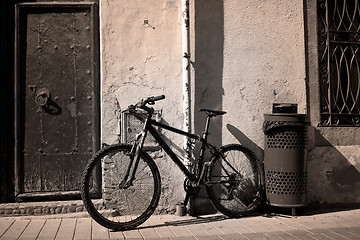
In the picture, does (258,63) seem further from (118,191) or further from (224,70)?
(118,191)

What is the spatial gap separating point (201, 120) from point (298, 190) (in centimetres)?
152

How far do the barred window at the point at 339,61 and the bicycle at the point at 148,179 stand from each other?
151 cm

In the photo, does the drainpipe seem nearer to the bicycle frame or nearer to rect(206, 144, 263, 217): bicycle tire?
the bicycle frame

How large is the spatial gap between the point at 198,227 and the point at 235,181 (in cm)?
93

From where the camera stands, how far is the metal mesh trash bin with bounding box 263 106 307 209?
5.28 metres

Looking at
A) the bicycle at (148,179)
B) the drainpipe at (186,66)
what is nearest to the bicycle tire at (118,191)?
the bicycle at (148,179)

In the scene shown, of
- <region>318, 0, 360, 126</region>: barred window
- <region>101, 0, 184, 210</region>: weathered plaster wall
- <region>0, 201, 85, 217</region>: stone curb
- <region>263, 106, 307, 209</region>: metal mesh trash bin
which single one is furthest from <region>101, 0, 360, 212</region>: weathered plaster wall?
<region>0, 201, 85, 217</region>: stone curb

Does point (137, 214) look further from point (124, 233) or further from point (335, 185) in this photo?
point (335, 185)

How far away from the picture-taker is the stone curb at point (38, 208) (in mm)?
5188

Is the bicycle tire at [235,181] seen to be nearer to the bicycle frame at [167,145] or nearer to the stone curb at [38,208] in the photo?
the bicycle frame at [167,145]

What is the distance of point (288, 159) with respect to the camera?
5281 millimetres

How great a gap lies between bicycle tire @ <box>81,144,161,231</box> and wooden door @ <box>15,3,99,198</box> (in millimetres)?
420

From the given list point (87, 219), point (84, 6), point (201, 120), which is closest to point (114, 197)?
point (87, 219)

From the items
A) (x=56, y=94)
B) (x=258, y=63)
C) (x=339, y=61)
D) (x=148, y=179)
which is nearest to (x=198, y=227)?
(x=148, y=179)
